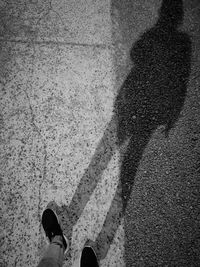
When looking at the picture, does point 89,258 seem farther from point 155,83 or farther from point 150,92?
point 155,83

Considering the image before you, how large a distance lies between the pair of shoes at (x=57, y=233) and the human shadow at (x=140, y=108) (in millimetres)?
110

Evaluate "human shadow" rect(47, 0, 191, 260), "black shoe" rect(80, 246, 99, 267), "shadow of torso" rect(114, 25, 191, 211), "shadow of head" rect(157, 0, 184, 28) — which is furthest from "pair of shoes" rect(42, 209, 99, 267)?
"shadow of head" rect(157, 0, 184, 28)

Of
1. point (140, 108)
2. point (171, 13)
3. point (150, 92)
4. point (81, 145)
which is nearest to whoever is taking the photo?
point (81, 145)

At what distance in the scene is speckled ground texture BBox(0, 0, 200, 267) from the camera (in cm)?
219

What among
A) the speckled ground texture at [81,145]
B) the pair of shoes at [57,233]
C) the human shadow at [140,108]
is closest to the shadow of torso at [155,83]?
the human shadow at [140,108]

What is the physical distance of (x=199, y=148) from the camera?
2.68 m

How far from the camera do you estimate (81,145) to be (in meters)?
2.62

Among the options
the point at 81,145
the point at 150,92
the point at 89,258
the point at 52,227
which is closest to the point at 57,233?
the point at 52,227

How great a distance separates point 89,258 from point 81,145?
4.38ft

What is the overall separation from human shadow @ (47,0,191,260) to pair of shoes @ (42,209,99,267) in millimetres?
110

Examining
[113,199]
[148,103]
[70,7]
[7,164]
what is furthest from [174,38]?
[7,164]

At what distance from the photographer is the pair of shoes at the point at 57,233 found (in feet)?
6.63

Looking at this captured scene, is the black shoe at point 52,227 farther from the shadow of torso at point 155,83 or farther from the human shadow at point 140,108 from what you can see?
the shadow of torso at point 155,83

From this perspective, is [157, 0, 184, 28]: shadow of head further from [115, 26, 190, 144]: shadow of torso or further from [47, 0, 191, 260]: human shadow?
[115, 26, 190, 144]: shadow of torso
